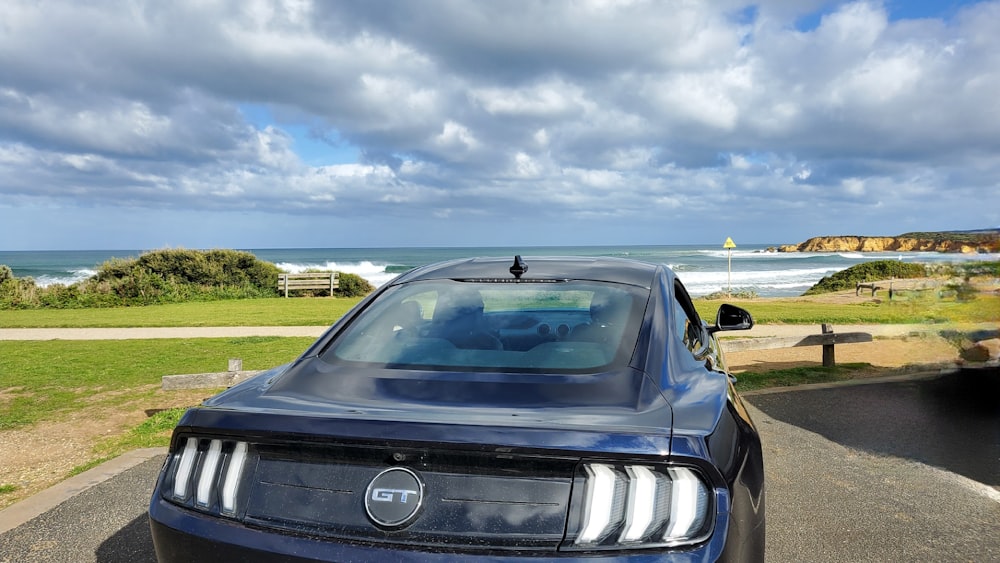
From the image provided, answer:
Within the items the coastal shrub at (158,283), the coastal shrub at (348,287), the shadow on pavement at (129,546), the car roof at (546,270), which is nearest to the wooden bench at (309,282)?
the coastal shrub at (348,287)

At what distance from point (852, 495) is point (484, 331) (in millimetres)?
3206

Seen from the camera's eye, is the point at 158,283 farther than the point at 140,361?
Yes

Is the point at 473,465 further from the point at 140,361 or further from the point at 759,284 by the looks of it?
the point at 759,284

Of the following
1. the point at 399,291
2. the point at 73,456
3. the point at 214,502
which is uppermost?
the point at 399,291

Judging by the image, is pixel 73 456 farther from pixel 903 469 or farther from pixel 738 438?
pixel 903 469

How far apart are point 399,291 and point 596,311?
90cm

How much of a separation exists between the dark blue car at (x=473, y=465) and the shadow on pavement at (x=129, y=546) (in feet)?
6.30

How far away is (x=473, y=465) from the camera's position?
167 cm

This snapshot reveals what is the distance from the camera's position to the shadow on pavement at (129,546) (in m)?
3.49

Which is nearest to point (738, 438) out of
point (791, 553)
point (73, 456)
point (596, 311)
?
point (596, 311)

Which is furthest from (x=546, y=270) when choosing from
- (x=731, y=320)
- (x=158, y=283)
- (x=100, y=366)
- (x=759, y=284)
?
(x=759, y=284)

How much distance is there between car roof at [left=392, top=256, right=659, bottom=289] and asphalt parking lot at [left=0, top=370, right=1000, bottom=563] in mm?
1712

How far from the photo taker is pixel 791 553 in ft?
11.7

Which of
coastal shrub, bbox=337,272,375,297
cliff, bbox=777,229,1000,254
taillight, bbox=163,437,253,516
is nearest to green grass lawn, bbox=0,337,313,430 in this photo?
taillight, bbox=163,437,253,516
